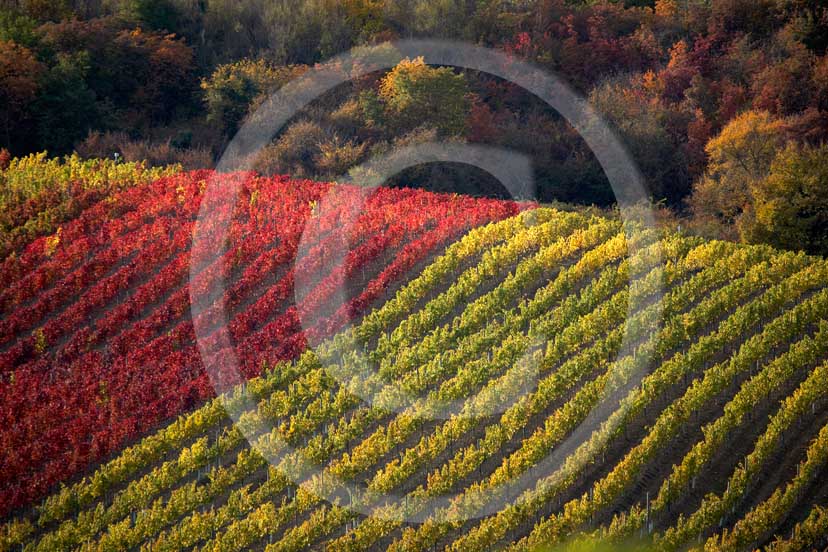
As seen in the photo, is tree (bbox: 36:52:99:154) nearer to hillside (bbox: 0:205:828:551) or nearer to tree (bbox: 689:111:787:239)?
hillside (bbox: 0:205:828:551)

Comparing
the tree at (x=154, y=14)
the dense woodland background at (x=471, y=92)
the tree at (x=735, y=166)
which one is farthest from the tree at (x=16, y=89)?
the tree at (x=735, y=166)

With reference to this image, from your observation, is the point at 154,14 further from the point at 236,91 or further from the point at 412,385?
the point at 412,385

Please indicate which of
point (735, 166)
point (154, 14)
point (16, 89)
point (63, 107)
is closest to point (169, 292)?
point (16, 89)

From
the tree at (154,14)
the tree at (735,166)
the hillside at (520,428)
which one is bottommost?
the hillside at (520,428)

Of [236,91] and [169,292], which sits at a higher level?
[236,91]

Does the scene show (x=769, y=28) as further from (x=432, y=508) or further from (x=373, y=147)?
(x=432, y=508)

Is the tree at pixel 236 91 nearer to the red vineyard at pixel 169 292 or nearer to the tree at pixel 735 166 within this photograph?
the red vineyard at pixel 169 292
